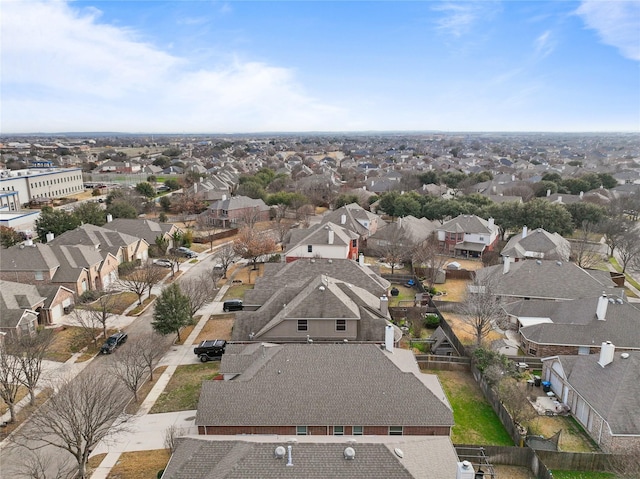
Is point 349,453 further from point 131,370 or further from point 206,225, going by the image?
point 206,225

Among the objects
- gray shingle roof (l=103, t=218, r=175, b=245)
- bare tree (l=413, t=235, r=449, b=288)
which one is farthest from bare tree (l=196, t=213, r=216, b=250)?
bare tree (l=413, t=235, r=449, b=288)

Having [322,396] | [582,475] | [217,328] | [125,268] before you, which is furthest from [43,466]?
[125,268]

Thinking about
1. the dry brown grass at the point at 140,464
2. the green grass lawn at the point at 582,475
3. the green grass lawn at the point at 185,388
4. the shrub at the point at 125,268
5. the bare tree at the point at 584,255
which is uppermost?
the bare tree at the point at 584,255

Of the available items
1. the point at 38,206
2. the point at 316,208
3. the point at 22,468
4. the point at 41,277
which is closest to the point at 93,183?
the point at 38,206

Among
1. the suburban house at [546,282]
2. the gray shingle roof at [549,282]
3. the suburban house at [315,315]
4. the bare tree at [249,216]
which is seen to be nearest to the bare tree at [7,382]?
the suburban house at [315,315]

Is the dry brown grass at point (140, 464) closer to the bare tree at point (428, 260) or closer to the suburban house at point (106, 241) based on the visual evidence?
the suburban house at point (106, 241)

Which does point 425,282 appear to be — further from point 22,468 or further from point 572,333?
point 22,468
